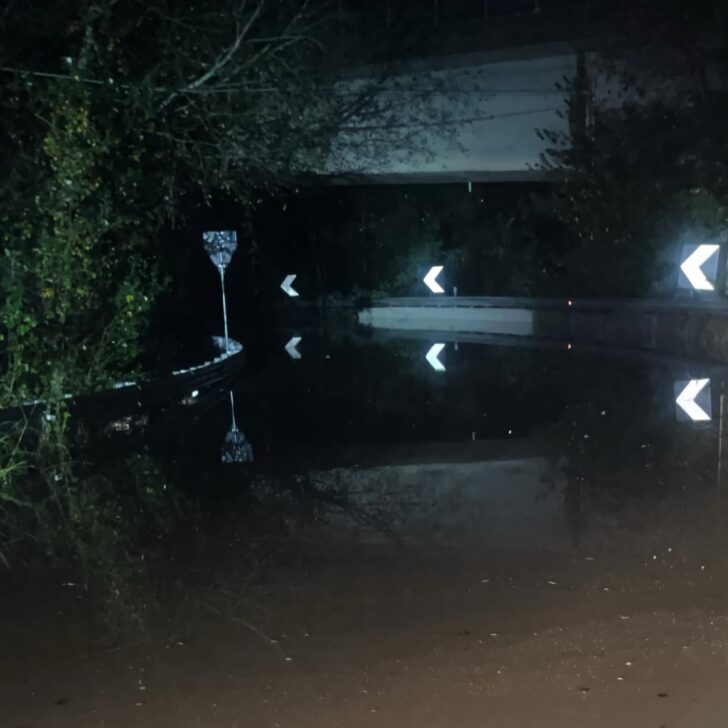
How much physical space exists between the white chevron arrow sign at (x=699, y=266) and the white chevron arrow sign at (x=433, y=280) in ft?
48.8

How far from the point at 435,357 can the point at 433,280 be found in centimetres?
1363

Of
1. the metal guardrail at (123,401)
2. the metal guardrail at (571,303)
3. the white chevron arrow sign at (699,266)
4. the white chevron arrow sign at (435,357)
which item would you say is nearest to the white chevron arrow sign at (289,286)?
the metal guardrail at (571,303)

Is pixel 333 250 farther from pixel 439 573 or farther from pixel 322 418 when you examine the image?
pixel 439 573

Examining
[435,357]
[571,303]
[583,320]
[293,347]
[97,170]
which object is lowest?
[293,347]

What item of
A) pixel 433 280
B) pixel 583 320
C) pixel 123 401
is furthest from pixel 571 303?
pixel 123 401

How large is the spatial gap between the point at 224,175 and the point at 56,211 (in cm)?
333

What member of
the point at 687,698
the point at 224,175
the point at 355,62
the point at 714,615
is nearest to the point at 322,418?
the point at 224,175

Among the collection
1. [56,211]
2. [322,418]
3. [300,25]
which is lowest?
[322,418]

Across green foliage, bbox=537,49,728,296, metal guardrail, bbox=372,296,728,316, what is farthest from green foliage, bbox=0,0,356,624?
green foliage, bbox=537,49,728,296

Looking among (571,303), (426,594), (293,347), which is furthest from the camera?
(293,347)

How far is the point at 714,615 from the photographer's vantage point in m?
5.85

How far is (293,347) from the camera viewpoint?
1056 inches

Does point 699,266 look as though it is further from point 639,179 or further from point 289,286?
point 289,286

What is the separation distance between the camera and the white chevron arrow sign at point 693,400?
12156mm
